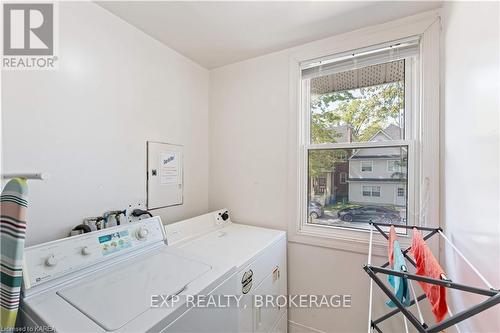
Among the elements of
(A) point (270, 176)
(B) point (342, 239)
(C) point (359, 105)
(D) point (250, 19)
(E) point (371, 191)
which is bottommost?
(B) point (342, 239)

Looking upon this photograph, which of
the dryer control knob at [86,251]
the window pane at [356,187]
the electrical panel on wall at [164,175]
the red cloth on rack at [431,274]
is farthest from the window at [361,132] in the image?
the dryer control knob at [86,251]

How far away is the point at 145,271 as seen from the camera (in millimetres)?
1100

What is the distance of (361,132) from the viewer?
5.80 ft

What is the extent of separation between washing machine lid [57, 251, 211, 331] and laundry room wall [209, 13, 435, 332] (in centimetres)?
100

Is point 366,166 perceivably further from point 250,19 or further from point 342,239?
point 250,19

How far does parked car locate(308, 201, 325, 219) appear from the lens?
194cm

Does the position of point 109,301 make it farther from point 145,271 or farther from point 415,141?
point 415,141

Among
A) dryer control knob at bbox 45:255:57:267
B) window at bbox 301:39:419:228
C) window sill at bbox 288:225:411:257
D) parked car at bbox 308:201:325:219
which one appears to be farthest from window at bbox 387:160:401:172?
dryer control knob at bbox 45:255:57:267

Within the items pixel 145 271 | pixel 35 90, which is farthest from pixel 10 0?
pixel 145 271

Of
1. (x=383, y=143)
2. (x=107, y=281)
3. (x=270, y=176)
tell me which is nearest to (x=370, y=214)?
(x=383, y=143)

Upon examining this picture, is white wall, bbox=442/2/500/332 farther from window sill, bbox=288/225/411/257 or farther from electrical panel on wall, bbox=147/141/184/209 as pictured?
electrical panel on wall, bbox=147/141/184/209

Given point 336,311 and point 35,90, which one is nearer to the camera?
point 35,90

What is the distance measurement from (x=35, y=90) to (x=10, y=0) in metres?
0.49

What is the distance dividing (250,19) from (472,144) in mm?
1478
